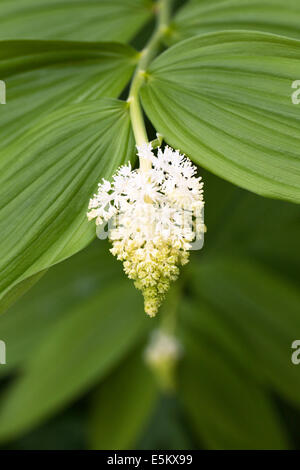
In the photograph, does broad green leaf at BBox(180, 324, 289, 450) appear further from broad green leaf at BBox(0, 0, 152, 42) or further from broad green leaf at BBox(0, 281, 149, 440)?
broad green leaf at BBox(0, 0, 152, 42)

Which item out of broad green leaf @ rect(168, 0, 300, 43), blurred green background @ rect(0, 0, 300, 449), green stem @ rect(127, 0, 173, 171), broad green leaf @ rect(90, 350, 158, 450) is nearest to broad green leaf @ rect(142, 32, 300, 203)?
green stem @ rect(127, 0, 173, 171)

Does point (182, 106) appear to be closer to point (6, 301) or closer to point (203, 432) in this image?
point (6, 301)

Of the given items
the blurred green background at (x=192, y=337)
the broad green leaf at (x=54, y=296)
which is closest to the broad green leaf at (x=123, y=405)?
the blurred green background at (x=192, y=337)

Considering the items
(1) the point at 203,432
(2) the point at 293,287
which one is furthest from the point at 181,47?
(1) the point at 203,432

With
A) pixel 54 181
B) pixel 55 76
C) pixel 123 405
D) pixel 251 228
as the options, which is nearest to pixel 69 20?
pixel 55 76

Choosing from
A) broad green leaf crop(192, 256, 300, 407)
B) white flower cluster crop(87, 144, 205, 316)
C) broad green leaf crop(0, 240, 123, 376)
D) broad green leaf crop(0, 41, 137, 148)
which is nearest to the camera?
white flower cluster crop(87, 144, 205, 316)
